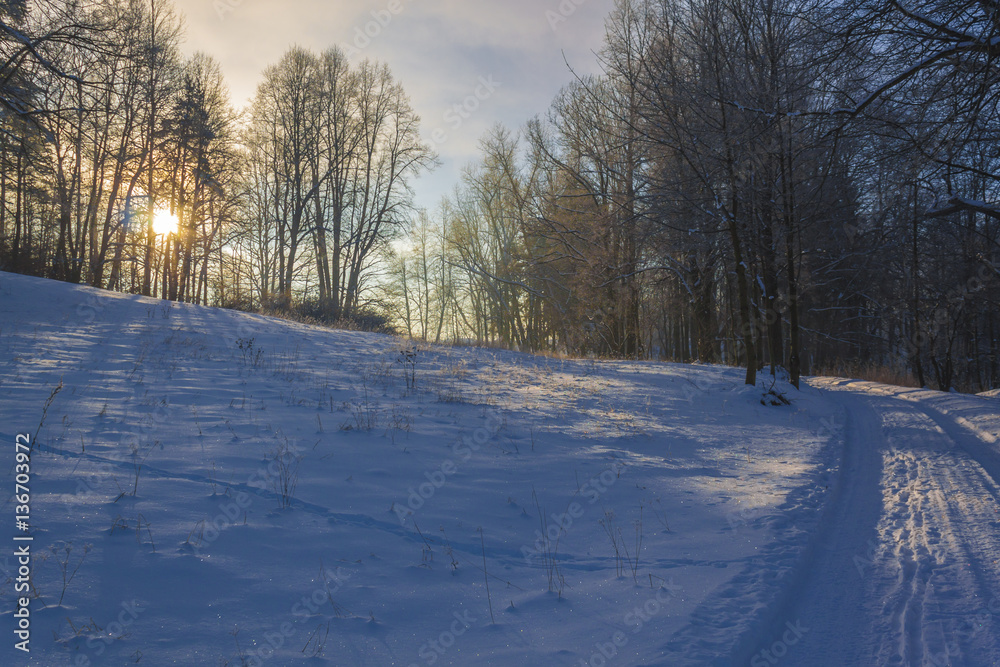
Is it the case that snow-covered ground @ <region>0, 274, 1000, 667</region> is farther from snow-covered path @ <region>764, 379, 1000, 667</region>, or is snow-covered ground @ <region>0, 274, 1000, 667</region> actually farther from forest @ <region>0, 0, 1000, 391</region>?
forest @ <region>0, 0, 1000, 391</region>

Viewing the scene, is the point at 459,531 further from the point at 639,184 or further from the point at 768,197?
the point at 639,184

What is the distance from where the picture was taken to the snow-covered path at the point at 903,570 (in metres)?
2.82

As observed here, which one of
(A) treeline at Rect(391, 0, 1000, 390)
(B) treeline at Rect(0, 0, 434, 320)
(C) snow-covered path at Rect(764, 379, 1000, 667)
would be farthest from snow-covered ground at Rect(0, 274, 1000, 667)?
(B) treeline at Rect(0, 0, 434, 320)

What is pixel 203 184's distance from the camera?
25.0 m

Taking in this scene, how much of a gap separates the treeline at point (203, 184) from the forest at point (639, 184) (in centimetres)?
15

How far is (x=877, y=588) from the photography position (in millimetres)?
3439

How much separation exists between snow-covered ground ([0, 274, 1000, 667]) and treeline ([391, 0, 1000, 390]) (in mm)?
5692

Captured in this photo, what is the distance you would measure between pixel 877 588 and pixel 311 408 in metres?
6.33

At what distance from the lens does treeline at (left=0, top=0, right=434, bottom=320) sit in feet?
70.2

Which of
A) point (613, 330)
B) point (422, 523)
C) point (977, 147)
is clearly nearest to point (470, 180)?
point (613, 330)

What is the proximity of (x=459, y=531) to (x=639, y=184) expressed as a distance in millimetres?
21021

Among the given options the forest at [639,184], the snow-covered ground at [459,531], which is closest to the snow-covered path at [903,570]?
the snow-covered ground at [459,531]

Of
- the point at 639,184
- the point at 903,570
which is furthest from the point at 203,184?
the point at 903,570

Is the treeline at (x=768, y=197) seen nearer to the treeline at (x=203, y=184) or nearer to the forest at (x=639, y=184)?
the forest at (x=639, y=184)
